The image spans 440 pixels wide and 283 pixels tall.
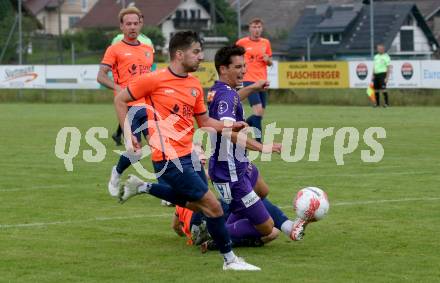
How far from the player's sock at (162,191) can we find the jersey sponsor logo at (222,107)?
2.56ft

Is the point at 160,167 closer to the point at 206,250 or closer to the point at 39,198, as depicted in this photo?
the point at 206,250

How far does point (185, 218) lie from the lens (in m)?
9.67

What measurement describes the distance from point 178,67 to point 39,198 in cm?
474

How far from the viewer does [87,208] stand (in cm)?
1194

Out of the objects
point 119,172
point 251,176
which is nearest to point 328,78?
point 119,172

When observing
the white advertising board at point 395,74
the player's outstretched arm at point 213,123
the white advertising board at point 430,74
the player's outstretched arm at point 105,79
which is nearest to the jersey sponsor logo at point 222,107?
the player's outstretched arm at point 213,123

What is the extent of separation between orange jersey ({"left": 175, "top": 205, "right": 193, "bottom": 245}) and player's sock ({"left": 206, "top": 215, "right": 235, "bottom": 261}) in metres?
1.05

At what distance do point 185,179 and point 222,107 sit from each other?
0.79m

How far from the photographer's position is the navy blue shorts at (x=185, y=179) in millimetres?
8438

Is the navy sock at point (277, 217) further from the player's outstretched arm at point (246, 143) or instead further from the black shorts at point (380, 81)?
the black shorts at point (380, 81)

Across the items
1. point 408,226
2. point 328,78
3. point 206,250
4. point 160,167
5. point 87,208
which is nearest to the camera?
point 160,167

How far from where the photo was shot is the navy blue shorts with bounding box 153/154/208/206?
27.7ft

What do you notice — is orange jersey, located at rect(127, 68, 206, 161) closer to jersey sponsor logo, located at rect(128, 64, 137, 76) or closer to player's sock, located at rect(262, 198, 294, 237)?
player's sock, located at rect(262, 198, 294, 237)

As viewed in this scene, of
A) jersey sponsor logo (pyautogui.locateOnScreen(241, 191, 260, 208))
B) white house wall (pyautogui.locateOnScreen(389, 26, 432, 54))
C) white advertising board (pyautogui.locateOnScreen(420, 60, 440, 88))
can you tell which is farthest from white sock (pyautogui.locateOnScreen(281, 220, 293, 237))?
white house wall (pyautogui.locateOnScreen(389, 26, 432, 54))
